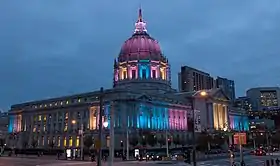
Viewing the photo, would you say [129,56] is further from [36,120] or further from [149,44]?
[36,120]

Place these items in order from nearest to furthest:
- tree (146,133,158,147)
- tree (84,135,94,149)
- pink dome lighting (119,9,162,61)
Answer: tree (84,135,94,149)
tree (146,133,158,147)
pink dome lighting (119,9,162,61)

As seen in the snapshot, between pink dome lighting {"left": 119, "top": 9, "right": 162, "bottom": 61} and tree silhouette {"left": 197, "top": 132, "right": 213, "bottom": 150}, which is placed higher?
pink dome lighting {"left": 119, "top": 9, "right": 162, "bottom": 61}

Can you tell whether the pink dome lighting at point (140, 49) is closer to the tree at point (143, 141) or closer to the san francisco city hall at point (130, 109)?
the san francisco city hall at point (130, 109)

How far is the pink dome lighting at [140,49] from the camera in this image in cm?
16288

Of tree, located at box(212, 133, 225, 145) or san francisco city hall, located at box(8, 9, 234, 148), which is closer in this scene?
san francisco city hall, located at box(8, 9, 234, 148)

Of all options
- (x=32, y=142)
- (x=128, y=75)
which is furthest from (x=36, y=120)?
(x=128, y=75)

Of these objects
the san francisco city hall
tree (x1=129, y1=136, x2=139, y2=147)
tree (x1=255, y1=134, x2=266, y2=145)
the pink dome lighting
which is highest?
the pink dome lighting

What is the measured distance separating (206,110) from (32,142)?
79318 mm

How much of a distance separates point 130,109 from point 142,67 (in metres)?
37.6

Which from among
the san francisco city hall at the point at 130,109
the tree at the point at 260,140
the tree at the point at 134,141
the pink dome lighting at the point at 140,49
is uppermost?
the pink dome lighting at the point at 140,49

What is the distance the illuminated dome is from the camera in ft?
521

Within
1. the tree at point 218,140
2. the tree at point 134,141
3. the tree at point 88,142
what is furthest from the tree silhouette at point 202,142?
the tree at point 88,142

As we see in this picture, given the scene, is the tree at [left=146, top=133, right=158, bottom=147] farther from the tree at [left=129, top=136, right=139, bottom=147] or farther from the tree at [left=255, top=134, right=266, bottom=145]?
the tree at [left=255, top=134, right=266, bottom=145]

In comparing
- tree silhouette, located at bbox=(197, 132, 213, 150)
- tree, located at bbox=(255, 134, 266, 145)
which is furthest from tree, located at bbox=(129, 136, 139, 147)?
tree, located at bbox=(255, 134, 266, 145)
